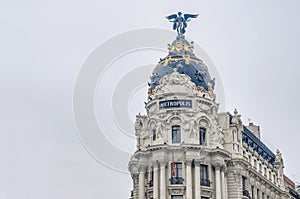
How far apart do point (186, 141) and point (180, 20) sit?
60.5ft

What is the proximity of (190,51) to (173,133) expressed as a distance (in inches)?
492

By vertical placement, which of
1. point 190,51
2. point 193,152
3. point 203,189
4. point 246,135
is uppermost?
point 190,51

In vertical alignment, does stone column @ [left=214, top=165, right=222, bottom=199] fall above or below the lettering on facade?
below

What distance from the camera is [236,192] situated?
62.4 meters

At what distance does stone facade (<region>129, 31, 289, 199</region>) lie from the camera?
5809 cm

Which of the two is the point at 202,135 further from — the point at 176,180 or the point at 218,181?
the point at 176,180

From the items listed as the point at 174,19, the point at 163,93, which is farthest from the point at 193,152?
the point at 174,19

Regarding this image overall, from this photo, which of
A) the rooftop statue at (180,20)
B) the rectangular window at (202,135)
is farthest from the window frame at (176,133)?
the rooftop statue at (180,20)

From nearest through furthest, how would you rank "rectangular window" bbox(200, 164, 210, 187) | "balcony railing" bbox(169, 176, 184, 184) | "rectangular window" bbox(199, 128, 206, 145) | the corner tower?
"balcony railing" bbox(169, 176, 184, 184) < the corner tower < "rectangular window" bbox(200, 164, 210, 187) < "rectangular window" bbox(199, 128, 206, 145)

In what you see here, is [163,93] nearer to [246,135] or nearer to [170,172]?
[170,172]

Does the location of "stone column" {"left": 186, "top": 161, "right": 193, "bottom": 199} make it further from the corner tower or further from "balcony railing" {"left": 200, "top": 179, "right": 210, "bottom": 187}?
"balcony railing" {"left": 200, "top": 179, "right": 210, "bottom": 187}

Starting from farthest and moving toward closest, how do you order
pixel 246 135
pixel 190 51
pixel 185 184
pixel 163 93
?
1. pixel 246 135
2. pixel 190 51
3. pixel 163 93
4. pixel 185 184

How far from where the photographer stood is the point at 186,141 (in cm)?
5919

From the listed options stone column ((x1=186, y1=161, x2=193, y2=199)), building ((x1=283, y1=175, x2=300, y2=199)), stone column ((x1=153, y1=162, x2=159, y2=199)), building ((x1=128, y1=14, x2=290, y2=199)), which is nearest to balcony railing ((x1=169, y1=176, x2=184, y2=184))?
building ((x1=128, y1=14, x2=290, y2=199))
